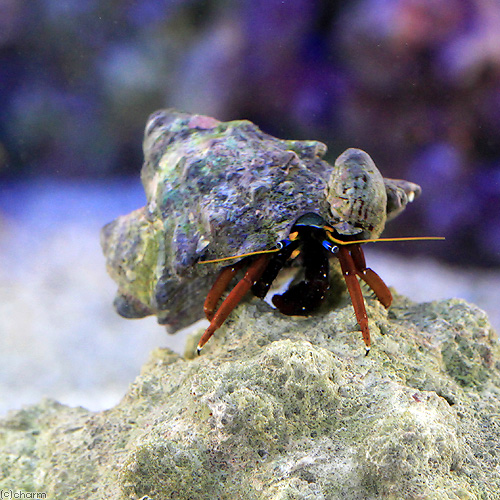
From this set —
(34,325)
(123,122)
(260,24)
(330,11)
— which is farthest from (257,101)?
(34,325)

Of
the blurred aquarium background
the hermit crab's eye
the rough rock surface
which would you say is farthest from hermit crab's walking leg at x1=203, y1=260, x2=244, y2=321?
the blurred aquarium background

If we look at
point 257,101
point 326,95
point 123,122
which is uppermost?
point 123,122

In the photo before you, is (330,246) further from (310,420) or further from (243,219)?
(310,420)

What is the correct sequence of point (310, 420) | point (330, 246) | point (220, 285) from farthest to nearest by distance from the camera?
point (220, 285) < point (330, 246) < point (310, 420)

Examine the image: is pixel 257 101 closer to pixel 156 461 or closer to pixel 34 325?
pixel 156 461

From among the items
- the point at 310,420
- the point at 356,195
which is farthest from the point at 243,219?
the point at 310,420

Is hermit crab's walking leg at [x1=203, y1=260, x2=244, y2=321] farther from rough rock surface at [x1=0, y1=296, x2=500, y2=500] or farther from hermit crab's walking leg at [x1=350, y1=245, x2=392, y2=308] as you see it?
hermit crab's walking leg at [x1=350, y1=245, x2=392, y2=308]
